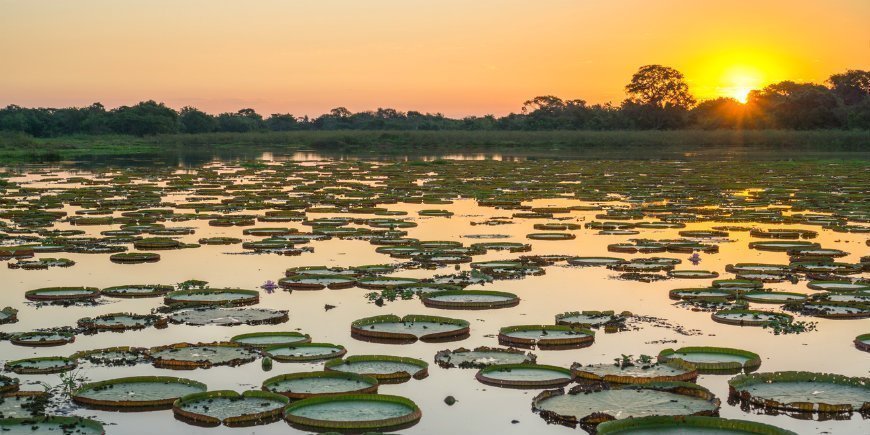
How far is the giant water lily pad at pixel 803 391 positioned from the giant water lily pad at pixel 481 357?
1.87 meters

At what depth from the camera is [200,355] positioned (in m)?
10.2

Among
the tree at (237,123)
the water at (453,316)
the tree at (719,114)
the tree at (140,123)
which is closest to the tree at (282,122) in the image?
the tree at (237,123)

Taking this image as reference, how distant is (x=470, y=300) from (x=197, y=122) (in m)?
116

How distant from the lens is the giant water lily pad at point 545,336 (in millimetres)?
10781

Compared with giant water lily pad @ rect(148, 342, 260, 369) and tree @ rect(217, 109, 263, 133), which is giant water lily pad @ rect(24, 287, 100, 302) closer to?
giant water lily pad @ rect(148, 342, 260, 369)

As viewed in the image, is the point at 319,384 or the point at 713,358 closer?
the point at 319,384

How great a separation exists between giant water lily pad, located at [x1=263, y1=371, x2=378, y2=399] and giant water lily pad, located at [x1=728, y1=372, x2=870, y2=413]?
3059 millimetres

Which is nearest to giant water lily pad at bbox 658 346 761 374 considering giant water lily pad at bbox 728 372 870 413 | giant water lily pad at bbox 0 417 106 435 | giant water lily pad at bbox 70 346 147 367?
giant water lily pad at bbox 728 372 870 413

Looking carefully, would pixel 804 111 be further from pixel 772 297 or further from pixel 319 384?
pixel 319 384

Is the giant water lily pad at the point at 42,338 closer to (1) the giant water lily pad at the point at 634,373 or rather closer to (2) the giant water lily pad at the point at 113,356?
(2) the giant water lily pad at the point at 113,356

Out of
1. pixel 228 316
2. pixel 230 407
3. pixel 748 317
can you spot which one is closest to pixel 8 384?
pixel 230 407

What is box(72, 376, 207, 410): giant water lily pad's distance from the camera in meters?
8.66

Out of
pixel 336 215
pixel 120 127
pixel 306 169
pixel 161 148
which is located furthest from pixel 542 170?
pixel 120 127

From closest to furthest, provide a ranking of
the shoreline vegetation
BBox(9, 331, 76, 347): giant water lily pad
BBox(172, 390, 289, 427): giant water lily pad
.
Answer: BBox(172, 390, 289, 427): giant water lily pad < BBox(9, 331, 76, 347): giant water lily pad < the shoreline vegetation
